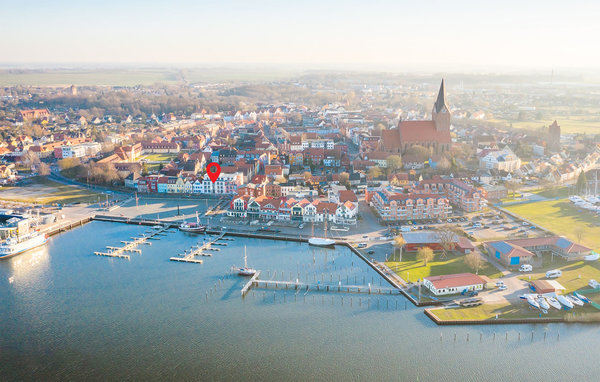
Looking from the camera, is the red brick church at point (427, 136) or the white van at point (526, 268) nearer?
the white van at point (526, 268)

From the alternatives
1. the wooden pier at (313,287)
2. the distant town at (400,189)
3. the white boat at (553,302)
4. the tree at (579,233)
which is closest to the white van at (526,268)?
the distant town at (400,189)

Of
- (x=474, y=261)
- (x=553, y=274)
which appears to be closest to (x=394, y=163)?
(x=474, y=261)

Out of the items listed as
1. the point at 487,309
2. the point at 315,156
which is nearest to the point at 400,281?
the point at 487,309

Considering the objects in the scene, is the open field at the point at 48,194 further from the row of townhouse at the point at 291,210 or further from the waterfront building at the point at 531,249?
the waterfront building at the point at 531,249

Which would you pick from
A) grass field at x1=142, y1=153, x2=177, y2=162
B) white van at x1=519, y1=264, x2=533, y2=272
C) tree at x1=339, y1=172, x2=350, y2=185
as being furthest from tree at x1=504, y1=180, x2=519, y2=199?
grass field at x1=142, y1=153, x2=177, y2=162

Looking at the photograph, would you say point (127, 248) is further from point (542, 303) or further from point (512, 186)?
point (512, 186)

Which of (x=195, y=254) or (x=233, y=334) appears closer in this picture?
(x=233, y=334)

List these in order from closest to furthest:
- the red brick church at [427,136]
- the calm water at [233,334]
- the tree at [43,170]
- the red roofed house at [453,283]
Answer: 1. the calm water at [233,334]
2. the red roofed house at [453,283]
3. the tree at [43,170]
4. the red brick church at [427,136]
